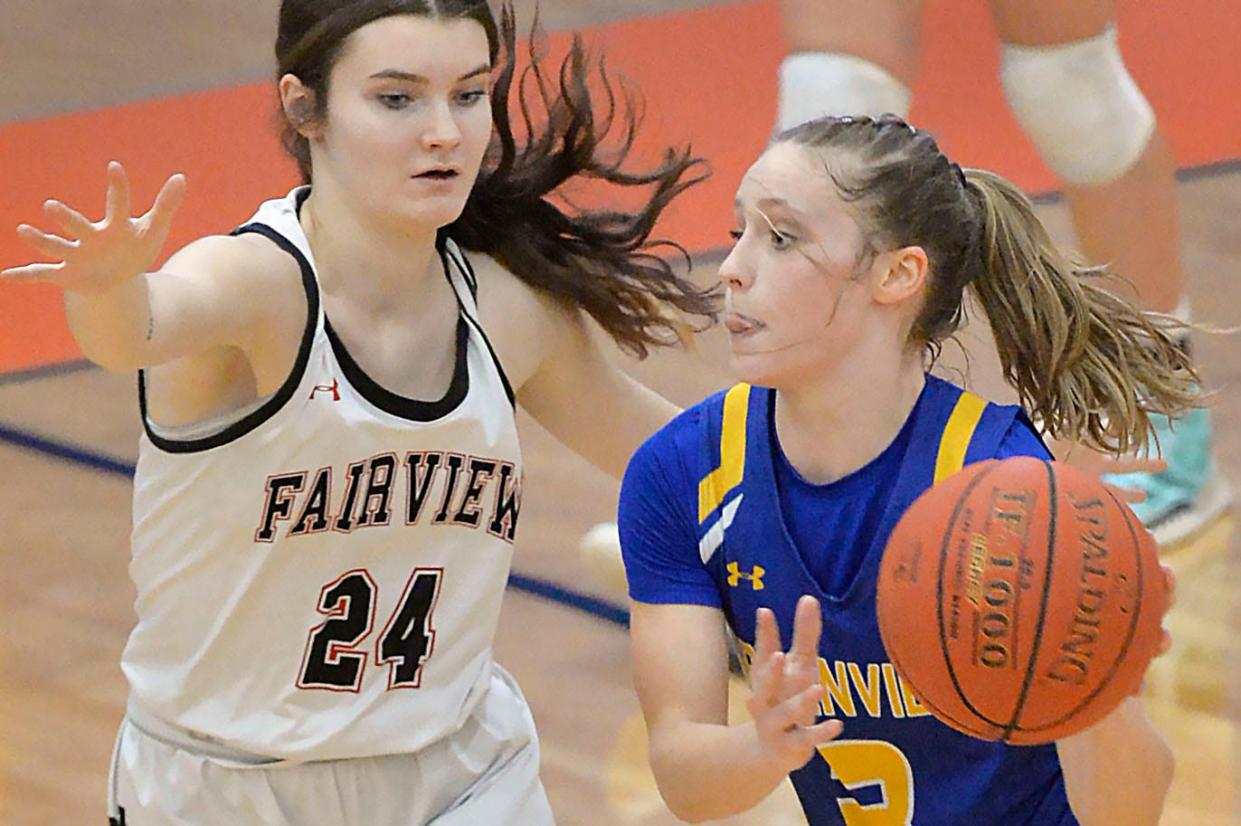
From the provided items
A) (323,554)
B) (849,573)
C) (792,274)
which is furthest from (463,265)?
(849,573)

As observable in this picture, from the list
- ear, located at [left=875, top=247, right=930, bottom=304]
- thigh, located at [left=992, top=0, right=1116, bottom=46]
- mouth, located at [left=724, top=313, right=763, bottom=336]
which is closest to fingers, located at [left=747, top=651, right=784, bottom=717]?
mouth, located at [left=724, top=313, right=763, bottom=336]

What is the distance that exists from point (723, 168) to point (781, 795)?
11.0 feet

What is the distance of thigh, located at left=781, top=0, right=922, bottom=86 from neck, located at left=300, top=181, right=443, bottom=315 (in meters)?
Answer: 1.25

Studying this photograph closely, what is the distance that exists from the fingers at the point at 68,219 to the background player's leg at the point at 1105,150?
246 cm

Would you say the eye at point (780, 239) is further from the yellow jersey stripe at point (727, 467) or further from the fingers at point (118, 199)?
the fingers at point (118, 199)

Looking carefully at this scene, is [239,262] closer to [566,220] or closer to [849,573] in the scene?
[566,220]

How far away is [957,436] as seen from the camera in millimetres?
2400

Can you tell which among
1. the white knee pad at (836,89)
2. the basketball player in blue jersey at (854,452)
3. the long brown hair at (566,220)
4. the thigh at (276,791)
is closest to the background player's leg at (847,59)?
the white knee pad at (836,89)

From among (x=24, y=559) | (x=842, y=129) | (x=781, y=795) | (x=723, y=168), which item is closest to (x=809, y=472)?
(x=842, y=129)

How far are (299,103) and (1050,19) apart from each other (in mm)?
2016

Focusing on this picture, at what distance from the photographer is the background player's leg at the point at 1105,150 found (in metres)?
4.27

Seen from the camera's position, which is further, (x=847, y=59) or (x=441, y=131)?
(x=847, y=59)

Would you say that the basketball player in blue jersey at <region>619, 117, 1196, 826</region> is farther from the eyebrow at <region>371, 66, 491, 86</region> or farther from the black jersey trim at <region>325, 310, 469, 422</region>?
the eyebrow at <region>371, 66, 491, 86</region>

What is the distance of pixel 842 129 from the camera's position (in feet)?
7.89
